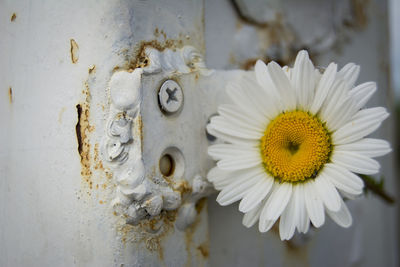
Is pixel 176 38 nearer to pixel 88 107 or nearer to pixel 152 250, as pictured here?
pixel 88 107

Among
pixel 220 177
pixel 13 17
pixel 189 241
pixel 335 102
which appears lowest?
pixel 189 241

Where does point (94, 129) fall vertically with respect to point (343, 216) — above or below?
above

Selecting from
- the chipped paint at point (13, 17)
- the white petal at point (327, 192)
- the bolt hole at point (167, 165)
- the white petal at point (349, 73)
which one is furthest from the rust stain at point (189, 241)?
the chipped paint at point (13, 17)

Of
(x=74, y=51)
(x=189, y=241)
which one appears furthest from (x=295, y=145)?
(x=74, y=51)

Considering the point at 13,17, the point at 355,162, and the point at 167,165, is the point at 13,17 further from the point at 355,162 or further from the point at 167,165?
the point at 355,162

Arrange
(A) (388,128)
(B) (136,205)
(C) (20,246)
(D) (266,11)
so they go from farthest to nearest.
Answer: (A) (388,128) < (D) (266,11) < (C) (20,246) < (B) (136,205)

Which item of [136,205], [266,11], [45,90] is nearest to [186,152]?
[136,205]

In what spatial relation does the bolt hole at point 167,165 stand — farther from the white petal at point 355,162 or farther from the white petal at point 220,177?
the white petal at point 355,162
